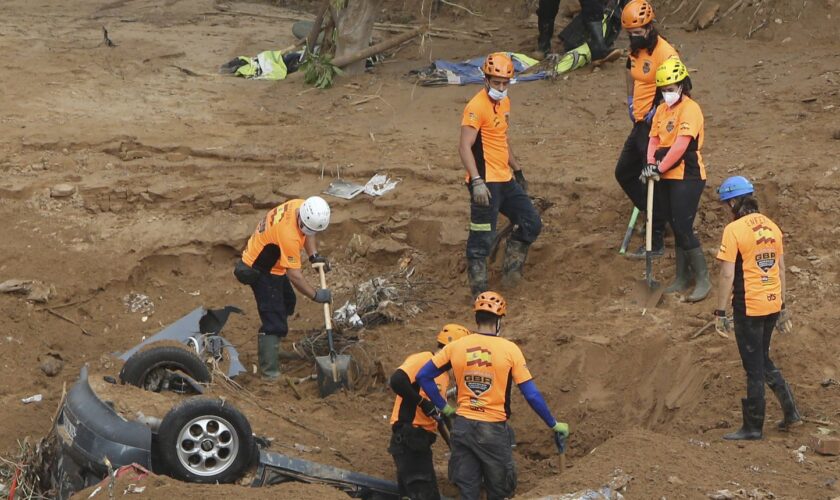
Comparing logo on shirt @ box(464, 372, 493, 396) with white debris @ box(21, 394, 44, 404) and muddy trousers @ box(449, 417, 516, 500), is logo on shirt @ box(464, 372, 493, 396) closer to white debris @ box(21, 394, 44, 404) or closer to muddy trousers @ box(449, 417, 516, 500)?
muddy trousers @ box(449, 417, 516, 500)

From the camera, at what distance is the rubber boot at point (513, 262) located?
452 inches

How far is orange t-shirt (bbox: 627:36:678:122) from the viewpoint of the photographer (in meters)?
10.6

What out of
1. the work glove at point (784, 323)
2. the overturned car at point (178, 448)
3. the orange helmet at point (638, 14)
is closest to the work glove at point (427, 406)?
the overturned car at point (178, 448)

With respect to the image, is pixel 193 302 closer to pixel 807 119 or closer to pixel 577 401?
pixel 577 401

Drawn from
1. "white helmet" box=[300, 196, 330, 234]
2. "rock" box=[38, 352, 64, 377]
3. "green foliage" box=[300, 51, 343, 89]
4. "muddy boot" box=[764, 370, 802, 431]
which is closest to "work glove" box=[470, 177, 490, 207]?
"white helmet" box=[300, 196, 330, 234]

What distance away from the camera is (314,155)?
13.9 meters

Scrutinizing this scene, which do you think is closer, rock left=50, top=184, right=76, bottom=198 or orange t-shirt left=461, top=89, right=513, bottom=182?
orange t-shirt left=461, top=89, right=513, bottom=182

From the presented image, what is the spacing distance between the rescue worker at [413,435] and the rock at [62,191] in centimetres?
637

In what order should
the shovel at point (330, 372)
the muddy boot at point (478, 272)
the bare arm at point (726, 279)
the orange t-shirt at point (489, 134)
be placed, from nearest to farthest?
the bare arm at point (726, 279) < the shovel at point (330, 372) < the orange t-shirt at point (489, 134) < the muddy boot at point (478, 272)

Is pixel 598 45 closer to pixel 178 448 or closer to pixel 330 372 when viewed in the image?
pixel 330 372

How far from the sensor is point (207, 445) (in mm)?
7934

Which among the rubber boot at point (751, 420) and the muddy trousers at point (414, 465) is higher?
the rubber boot at point (751, 420)

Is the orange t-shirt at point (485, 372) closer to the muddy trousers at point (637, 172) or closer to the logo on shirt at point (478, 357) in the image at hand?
the logo on shirt at point (478, 357)

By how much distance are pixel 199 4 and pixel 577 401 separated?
1412cm
